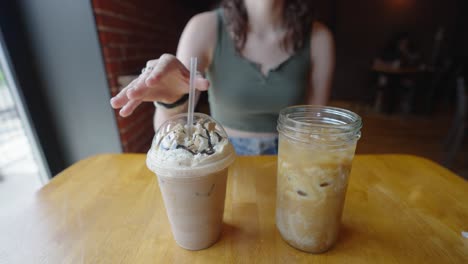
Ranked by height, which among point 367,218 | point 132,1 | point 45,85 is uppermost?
point 132,1

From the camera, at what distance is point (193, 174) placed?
37 cm

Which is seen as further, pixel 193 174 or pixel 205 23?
pixel 205 23

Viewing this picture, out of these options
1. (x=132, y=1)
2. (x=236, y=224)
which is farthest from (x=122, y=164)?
(x=132, y=1)

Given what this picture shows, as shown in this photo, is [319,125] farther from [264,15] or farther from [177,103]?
[264,15]

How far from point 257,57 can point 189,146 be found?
0.64m

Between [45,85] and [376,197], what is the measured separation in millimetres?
1377

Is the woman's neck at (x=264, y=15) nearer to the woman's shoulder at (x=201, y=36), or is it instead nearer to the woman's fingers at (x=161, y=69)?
the woman's shoulder at (x=201, y=36)

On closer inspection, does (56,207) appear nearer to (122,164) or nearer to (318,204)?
(122,164)

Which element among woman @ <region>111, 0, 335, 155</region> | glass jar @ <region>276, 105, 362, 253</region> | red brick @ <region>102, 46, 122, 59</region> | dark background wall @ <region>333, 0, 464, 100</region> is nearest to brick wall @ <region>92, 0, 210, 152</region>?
Result: red brick @ <region>102, 46, 122, 59</region>

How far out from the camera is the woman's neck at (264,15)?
3.00ft

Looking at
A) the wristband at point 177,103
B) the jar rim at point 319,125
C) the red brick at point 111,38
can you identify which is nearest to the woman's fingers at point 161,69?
the wristband at point 177,103

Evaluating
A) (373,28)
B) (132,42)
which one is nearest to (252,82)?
(132,42)

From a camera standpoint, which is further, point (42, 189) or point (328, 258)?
point (42, 189)

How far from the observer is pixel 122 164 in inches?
28.1
